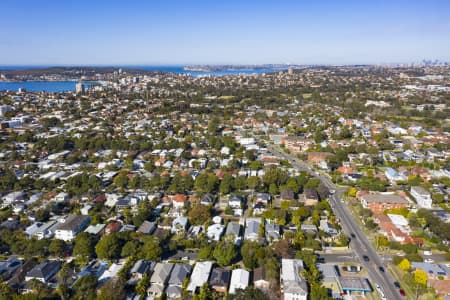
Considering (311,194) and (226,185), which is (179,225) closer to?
(226,185)

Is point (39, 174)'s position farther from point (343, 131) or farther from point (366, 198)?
point (343, 131)

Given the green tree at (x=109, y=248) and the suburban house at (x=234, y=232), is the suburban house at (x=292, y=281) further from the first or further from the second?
the green tree at (x=109, y=248)

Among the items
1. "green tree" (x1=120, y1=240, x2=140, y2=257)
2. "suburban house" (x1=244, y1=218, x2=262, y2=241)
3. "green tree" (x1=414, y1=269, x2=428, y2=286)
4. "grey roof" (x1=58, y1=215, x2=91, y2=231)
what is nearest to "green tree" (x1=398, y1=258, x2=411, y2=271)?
"green tree" (x1=414, y1=269, x2=428, y2=286)

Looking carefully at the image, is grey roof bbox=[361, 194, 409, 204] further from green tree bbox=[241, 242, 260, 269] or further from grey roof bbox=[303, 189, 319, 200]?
green tree bbox=[241, 242, 260, 269]

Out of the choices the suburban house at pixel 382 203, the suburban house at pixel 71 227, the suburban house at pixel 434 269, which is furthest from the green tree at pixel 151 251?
the suburban house at pixel 382 203

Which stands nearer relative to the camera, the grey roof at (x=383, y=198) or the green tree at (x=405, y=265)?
the green tree at (x=405, y=265)
